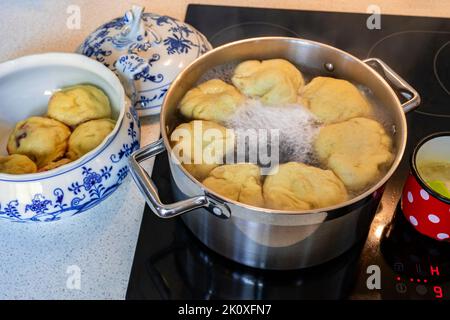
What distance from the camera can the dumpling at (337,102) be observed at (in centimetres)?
74

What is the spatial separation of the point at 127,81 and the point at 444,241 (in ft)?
1.75

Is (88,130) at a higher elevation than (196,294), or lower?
higher

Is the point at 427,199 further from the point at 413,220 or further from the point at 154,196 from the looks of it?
the point at 154,196

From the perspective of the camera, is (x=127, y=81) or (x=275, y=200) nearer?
(x=275, y=200)

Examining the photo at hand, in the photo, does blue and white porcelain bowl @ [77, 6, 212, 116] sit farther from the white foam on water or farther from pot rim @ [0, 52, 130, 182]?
the white foam on water

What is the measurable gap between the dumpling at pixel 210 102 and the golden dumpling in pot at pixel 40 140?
19 centimetres

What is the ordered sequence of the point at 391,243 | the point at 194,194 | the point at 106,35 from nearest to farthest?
1. the point at 194,194
2. the point at 391,243
3. the point at 106,35

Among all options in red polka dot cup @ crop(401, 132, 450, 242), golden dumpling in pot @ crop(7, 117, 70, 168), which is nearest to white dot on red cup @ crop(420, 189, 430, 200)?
red polka dot cup @ crop(401, 132, 450, 242)

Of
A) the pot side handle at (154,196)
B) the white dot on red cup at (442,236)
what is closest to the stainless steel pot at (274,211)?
the pot side handle at (154,196)

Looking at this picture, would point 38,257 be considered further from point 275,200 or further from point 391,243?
point 391,243

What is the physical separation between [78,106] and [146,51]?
15 centimetres

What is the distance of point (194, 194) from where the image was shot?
24.0 inches

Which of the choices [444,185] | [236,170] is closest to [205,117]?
[236,170]
